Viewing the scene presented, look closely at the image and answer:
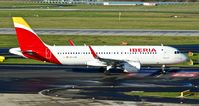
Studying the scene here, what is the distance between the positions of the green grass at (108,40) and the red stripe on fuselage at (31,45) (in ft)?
101

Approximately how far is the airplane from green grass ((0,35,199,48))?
101ft

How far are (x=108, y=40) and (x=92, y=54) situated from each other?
38506 millimetres

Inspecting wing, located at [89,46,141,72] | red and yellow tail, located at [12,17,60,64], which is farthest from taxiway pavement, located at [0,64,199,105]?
red and yellow tail, located at [12,17,60,64]

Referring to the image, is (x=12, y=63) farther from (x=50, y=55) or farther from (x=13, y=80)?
(x=13, y=80)

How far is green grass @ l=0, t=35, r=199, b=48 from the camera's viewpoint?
9994cm

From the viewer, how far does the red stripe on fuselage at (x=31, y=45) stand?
65.8m

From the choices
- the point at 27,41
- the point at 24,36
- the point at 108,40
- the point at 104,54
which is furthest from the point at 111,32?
the point at 27,41

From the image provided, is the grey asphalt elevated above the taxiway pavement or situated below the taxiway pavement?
above

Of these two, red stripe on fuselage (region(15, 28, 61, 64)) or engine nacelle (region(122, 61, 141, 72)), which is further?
red stripe on fuselage (region(15, 28, 61, 64))

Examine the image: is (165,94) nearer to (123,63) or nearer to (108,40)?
(123,63)

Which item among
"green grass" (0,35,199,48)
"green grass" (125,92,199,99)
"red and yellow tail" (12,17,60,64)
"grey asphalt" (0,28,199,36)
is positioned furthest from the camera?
"grey asphalt" (0,28,199,36)

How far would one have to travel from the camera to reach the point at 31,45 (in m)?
65.9

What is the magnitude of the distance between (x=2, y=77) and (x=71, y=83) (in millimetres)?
9417

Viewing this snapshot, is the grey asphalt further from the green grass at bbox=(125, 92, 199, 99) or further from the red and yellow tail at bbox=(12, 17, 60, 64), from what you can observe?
the green grass at bbox=(125, 92, 199, 99)
